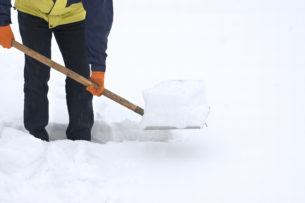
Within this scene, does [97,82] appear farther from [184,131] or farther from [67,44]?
[184,131]

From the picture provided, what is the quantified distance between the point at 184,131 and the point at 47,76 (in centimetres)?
95

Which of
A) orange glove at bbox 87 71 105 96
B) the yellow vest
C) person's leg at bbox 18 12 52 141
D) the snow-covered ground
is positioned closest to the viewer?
the snow-covered ground

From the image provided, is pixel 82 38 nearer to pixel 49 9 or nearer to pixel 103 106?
pixel 49 9

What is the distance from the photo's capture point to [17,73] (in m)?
3.86

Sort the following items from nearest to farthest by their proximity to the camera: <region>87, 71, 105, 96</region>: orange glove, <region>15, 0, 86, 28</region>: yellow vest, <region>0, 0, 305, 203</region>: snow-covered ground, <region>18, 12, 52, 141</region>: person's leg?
<region>0, 0, 305, 203</region>: snow-covered ground
<region>15, 0, 86, 28</region>: yellow vest
<region>18, 12, 52, 141</region>: person's leg
<region>87, 71, 105, 96</region>: orange glove

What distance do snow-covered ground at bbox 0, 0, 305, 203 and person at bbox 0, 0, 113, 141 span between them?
206 millimetres

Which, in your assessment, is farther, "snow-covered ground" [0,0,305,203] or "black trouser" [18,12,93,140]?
"black trouser" [18,12,93,140]

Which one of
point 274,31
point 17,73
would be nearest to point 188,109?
point 17,73

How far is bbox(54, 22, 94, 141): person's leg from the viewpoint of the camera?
2807mm

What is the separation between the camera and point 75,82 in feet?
9.75

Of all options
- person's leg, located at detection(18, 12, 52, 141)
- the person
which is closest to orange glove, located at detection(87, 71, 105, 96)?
the person

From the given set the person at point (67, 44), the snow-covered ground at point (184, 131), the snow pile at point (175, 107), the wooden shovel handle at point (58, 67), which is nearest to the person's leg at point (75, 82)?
the person at point (67, 44)

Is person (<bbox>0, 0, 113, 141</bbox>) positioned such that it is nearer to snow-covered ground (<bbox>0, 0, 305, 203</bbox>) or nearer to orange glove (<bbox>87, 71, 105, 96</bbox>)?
orange glove (<bbox>87, 71, 105, 96</bbox>)

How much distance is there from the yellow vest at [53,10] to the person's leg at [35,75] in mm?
52
